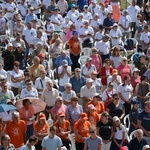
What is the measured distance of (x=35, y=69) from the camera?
17766mm

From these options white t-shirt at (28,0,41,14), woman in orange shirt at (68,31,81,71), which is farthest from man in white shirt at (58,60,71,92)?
white t-shirt at (28,0,41,14)

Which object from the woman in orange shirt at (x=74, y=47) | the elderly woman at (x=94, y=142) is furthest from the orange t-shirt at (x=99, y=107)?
the woman in orange shirt at (x=74, y=47)

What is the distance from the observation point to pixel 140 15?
23.1m

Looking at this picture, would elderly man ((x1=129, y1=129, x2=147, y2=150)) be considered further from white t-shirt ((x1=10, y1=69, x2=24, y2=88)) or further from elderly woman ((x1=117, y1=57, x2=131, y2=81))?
white t-shirt ((x1=10, y1=69, x2=24, y2=88))

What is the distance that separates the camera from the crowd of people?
1512 centimetres

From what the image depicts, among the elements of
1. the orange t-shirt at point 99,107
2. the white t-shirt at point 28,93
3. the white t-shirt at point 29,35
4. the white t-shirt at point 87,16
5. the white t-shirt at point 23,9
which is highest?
the white t-shirt at point 23,9

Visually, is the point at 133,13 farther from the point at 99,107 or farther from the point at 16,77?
the point at 99,107

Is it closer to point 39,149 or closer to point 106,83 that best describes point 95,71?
point 106,83

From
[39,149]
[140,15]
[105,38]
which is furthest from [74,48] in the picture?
[39,149]

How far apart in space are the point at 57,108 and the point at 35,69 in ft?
7.40

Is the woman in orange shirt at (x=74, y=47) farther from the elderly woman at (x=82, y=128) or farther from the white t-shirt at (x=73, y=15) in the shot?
the elderly woman at (x=82, y=128)

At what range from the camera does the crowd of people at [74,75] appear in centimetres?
1512

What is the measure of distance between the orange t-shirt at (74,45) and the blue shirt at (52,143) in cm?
582

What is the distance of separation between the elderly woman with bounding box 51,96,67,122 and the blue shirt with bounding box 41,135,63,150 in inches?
48.1
